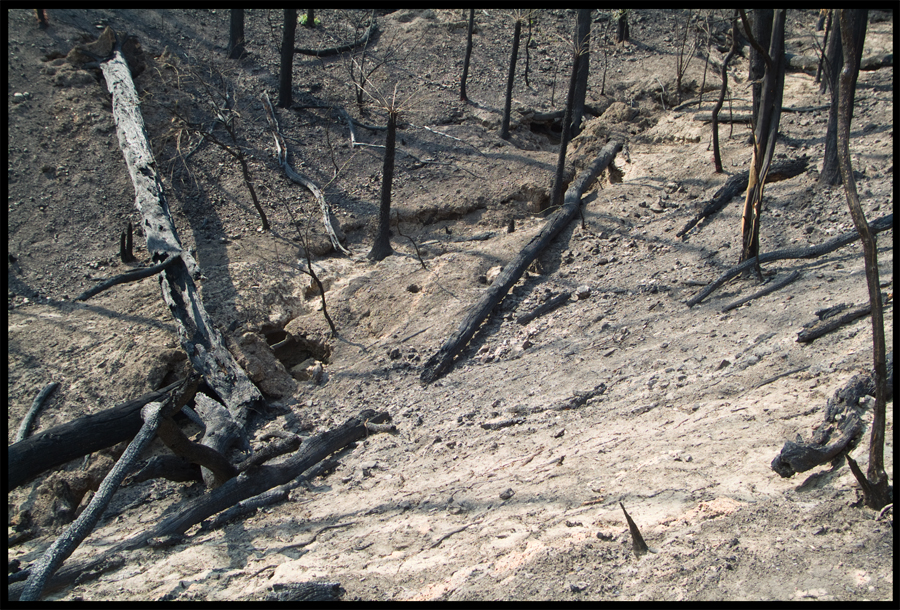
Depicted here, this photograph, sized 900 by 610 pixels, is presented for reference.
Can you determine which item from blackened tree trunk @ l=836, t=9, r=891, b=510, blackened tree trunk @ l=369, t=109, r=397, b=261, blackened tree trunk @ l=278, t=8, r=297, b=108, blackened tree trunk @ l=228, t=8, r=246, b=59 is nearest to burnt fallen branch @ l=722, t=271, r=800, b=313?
blackened tree trunk @ l=836, t=9, r=891, b=510

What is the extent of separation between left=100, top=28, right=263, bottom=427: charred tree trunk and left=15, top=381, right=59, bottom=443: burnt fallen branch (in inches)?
56.9

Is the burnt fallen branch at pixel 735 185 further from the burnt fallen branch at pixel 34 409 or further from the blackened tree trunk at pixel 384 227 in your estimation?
the burnt fallen branch at pixel 34 409

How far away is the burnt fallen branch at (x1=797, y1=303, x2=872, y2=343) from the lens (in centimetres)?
457

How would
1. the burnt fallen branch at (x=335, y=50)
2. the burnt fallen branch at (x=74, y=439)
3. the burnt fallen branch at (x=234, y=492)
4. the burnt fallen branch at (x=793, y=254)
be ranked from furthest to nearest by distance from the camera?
the burnt fallen branch at (x=335, y=50) → the burnt fallen branch at (x=793, y=254) → the burnt fallen branch at (x=74, y=439) → the burnt fallen branch at (x=234, y=492)

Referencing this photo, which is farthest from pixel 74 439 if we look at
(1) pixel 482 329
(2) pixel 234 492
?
(1) pixel 482 329

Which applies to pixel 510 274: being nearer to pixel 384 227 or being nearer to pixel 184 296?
pixel 384 227

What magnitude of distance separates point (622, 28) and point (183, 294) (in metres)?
13.8

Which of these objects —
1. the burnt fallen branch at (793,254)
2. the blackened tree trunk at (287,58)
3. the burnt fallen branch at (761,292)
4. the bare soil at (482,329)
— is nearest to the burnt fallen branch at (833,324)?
the bare soil at (482,329)

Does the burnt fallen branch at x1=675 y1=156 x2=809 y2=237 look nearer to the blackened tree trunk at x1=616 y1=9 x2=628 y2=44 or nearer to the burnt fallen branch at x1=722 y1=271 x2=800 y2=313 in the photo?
the burnt fallen branch at x1=722 y1=271 x2=800 y2=313

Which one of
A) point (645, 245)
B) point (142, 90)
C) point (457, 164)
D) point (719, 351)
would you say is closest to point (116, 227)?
point (142, 90)

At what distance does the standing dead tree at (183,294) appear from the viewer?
6188 millimetres

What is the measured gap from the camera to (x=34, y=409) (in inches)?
238

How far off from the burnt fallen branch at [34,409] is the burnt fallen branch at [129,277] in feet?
3.45

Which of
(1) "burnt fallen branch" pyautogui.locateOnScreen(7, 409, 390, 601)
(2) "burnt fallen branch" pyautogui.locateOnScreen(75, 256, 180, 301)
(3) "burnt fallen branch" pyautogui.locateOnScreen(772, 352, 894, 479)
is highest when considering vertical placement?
(3) "burnt fallen branch" pyautogui.locateOnScreen(772, 352, 894, 479)
